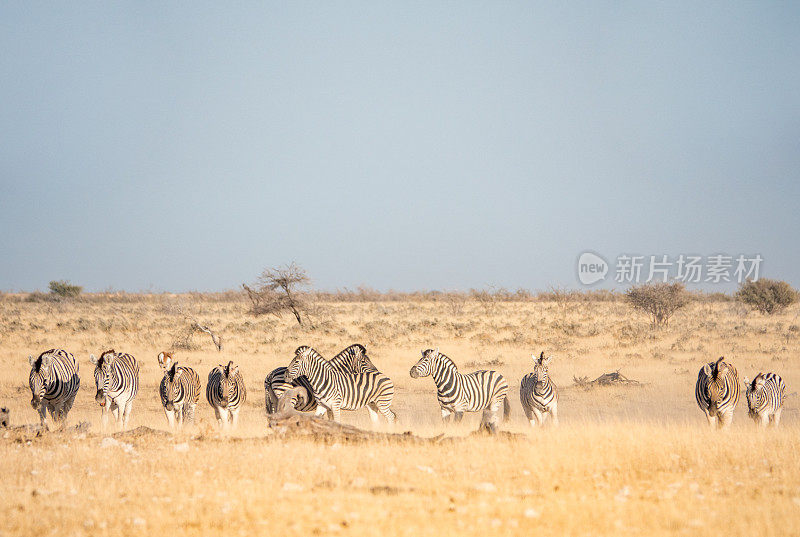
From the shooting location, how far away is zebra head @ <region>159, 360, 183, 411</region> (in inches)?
543

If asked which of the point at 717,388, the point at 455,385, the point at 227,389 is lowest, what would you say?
the point at 227,389

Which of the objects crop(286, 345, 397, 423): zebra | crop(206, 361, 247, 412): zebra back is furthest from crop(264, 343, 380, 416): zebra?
crop(206, 361, 247, 412): zebra back

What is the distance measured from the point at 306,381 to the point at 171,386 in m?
2.67

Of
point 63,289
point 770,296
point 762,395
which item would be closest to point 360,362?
point 762,395

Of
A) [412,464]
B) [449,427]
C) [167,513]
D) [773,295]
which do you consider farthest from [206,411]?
[773,295]

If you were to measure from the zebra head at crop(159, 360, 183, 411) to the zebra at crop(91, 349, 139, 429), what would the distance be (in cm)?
95

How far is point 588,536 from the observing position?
5766 mm

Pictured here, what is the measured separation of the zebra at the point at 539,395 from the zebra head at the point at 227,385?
5909mm

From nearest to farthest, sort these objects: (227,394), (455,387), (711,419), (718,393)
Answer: (718,393), (711,419), (227,394), (455,387)

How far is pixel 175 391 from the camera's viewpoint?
13.9 m

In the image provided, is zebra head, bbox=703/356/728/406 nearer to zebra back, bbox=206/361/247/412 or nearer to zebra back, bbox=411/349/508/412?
zebra back, bbox=411/349/508/412

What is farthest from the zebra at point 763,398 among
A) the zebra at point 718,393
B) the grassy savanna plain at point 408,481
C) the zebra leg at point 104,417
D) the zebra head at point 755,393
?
the zebra leg at point 104,417

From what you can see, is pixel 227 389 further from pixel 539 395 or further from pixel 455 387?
pixel 539 395

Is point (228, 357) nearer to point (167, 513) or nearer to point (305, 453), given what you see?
point (305, 453)
